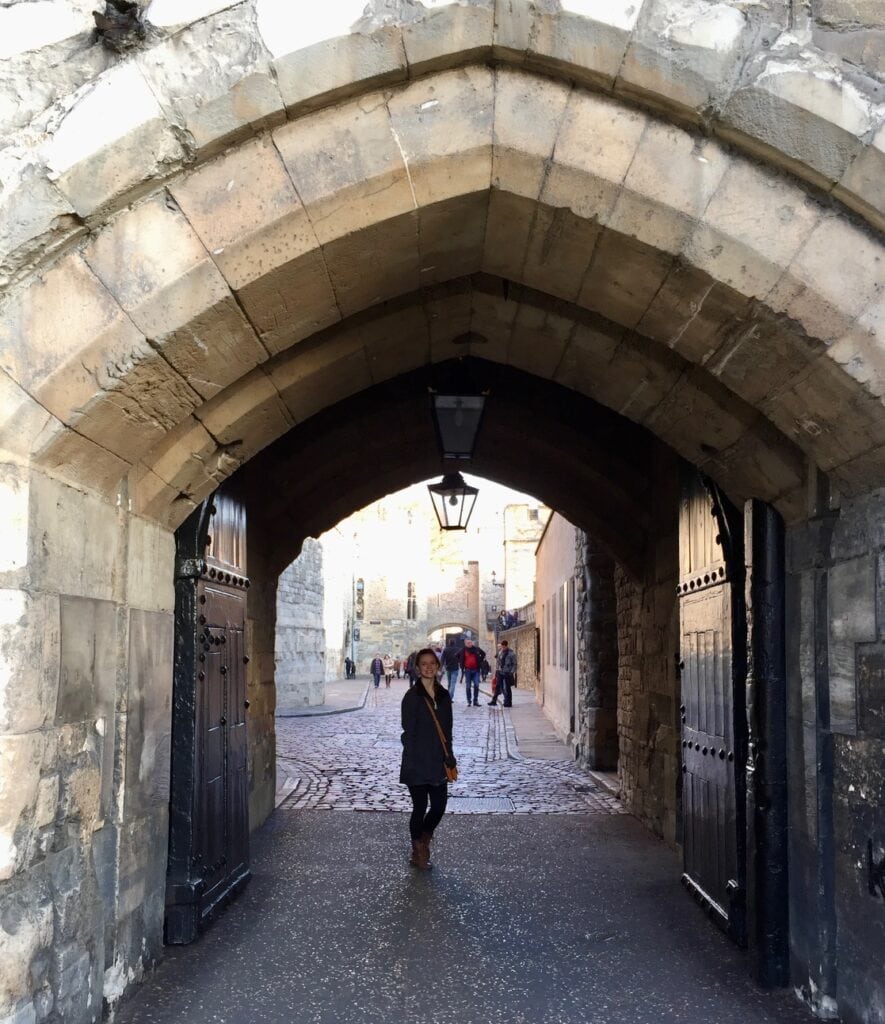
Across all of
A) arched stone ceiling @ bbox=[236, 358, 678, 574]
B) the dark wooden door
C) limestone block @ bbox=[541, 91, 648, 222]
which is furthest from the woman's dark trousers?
limestone block @ bbox=[541, 91, 648, 222]

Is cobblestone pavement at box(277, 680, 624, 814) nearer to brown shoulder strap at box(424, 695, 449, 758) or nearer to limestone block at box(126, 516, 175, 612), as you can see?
brown shoulder strap at box(424, 695, 449, 758)

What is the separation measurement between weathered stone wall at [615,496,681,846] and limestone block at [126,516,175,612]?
3.40m

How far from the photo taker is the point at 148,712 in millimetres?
3721

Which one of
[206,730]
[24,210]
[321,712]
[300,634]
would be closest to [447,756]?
[206,730]

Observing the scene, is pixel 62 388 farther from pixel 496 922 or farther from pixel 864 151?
pixel 496 922

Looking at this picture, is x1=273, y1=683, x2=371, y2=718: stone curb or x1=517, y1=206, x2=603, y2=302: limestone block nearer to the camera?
x1=517, y1=206, x2=603, y2=302: limestone block

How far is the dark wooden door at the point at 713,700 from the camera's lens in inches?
162

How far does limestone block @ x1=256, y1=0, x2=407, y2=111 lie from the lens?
2777 mm

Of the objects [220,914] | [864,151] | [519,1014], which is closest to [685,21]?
[864,151]

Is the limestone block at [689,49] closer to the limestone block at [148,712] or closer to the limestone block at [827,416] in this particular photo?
the limestone block at [827,416]

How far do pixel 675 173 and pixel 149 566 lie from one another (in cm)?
240

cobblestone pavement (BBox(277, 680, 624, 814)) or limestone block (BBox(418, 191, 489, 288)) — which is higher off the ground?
limestone block (BBox(418, 191, 489, 288))

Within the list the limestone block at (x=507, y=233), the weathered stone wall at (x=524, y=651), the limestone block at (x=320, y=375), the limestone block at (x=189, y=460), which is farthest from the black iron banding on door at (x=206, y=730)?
the weathered stone wall at (x=524, y=651)

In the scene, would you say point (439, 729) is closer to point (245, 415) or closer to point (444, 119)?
point (245, 415)
